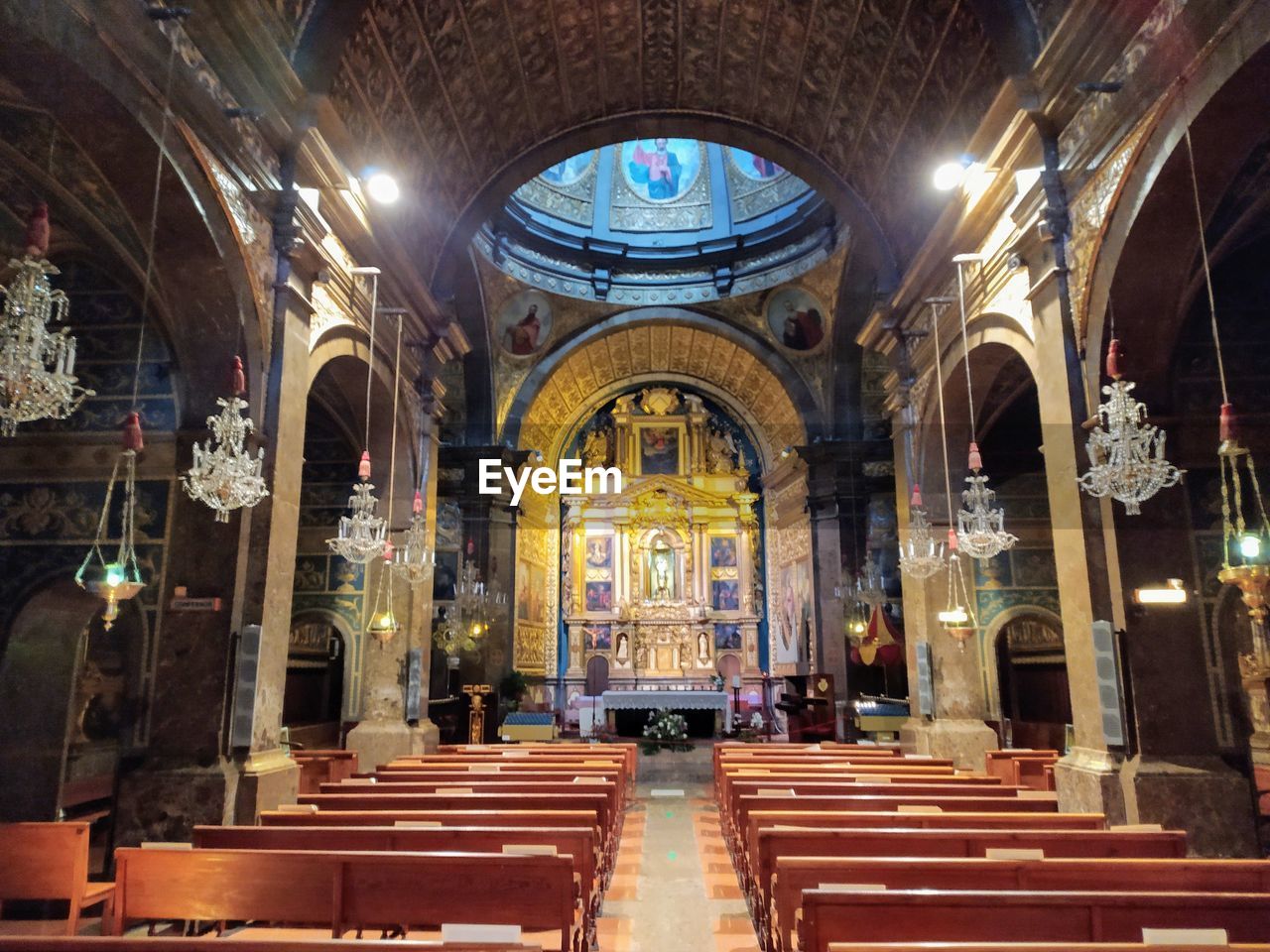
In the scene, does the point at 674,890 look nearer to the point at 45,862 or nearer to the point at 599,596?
the point at 45,862

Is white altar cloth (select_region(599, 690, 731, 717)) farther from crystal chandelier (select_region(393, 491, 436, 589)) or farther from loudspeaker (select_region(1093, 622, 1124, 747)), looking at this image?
loudspeaker (select_region(1093, 622, 1124, 747))

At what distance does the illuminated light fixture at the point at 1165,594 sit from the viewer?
19.6ft

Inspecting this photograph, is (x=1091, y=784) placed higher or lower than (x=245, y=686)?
lower

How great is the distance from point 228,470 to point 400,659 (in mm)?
5298

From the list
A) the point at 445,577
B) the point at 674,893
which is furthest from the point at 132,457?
the point at 445,577

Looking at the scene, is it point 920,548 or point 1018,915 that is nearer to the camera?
point 1018,915

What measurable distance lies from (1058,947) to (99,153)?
645 cm

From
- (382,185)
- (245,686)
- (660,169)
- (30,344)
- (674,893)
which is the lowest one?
(674,893)

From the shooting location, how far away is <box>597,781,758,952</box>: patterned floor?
16.5ft

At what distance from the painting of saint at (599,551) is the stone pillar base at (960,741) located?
11.3m

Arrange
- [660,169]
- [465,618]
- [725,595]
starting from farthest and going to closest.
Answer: [725,595]
[660,169]
[465,618]

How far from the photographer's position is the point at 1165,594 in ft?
19.6

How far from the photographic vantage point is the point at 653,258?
18000 millimetres

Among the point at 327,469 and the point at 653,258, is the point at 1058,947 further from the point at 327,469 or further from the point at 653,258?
the point at 653,258
